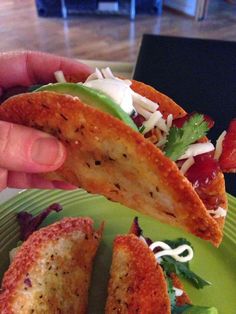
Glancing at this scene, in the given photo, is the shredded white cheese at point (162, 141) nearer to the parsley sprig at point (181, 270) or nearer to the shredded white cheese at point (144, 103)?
the shredded white cheese at point (144, 103)

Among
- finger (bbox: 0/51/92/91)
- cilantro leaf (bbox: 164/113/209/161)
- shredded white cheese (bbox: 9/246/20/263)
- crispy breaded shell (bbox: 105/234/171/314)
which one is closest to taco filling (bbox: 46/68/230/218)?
cilantro leaf (bbox: 164/113/209/161)

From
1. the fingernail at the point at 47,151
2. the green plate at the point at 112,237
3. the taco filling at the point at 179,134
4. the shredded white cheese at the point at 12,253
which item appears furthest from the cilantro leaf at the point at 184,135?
the shredded white cheese at the point at 12,253

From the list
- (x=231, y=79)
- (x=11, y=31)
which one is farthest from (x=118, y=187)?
(x=11, y=31)

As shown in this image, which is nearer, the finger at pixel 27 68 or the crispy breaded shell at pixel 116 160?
the crispy breaded shell at pixel 116 160

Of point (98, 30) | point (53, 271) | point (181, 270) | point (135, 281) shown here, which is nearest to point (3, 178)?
point (53, 271)

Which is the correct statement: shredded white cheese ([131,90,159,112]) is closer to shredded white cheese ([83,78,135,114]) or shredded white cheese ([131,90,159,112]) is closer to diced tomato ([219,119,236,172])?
shredded white cheese ([83,78,135,114])

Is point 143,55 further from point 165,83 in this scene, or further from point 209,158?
point 209,158

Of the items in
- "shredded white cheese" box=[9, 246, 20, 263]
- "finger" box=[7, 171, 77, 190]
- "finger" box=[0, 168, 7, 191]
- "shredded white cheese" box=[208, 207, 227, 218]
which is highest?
"shredded white cheese" box=[208, 207, 227, 218]
